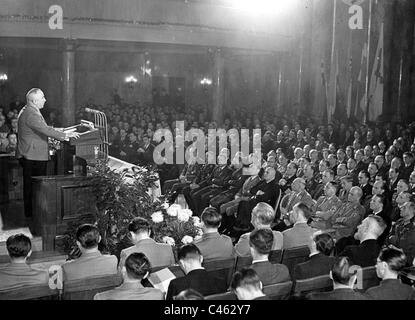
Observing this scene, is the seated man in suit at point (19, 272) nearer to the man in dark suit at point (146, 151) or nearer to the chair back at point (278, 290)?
the chair back at point (278, 290)

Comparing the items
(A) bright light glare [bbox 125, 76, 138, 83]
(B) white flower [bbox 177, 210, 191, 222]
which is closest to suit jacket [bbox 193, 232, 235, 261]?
(B) white flower [bbox 177, 210, 191, 222]

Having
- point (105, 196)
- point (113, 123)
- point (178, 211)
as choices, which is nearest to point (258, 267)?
point (178, 211)

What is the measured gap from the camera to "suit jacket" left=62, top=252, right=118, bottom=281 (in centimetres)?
433

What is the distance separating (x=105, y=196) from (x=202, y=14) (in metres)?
11.6

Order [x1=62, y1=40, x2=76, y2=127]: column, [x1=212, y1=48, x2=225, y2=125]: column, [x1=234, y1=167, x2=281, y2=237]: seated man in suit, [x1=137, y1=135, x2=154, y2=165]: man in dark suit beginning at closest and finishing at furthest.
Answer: [x1=234, y1=167, x2=281, y2=237]: seated man in suit → [x1=137, y1=135, x2=154, y2=165]: man in dark suit → [x1=62, y1=40, x2=76, y2=127]: column → [x1=212, y1=48, x2=225, y2=125]: column

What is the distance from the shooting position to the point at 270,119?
17219mm

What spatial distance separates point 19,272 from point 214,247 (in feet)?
5.77

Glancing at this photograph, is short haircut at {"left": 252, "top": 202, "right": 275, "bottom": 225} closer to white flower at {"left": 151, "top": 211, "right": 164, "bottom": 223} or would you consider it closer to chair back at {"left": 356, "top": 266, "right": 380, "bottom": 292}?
white flower at {"left": 151, "top": 211, "right": 164, "bottom": 223}

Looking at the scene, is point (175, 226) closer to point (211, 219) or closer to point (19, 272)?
point (211, 219)

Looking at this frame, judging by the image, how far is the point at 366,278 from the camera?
183 inches

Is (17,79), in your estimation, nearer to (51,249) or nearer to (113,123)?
(113,123)

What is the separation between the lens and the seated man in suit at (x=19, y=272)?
4086 millimetres

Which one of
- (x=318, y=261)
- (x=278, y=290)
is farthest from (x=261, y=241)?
(x=318, y=261)

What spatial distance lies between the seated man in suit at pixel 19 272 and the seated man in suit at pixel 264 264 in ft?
5.17
